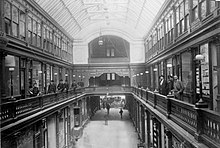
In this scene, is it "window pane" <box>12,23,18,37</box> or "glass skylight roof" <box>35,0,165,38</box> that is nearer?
"window pane" <box>12,23,18,37</box>

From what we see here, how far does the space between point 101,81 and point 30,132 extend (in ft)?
86.9

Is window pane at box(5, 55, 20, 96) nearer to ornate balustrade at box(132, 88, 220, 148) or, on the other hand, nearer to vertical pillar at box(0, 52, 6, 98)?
vertical pillar at box(0, 52, 6, 98)

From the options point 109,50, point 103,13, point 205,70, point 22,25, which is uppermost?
point 103,13

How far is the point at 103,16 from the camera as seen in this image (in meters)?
30.6

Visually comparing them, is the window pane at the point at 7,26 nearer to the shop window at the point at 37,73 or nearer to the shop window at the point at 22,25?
the shop window at the point at 22,25

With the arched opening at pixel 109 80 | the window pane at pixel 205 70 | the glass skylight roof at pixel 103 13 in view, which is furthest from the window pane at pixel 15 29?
the arched opening at pixel 109 80

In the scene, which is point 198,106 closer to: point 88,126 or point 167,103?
point 167,103

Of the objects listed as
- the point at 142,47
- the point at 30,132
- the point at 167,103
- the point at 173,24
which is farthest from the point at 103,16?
the point at 167,103

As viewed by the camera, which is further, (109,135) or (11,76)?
(109,135)

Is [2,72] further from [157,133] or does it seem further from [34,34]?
[157,133]

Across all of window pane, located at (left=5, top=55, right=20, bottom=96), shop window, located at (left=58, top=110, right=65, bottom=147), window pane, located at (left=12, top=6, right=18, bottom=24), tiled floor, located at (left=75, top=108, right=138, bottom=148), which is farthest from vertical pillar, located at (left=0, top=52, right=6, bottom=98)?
tiled floor, located at (left=75, top=108, right=138, bottom=148)

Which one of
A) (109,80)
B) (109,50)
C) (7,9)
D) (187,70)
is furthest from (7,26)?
(109,80)

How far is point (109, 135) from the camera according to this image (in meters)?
24.8

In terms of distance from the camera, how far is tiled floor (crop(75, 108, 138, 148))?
69.4ft
